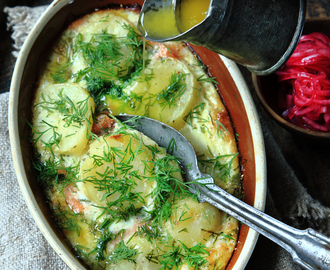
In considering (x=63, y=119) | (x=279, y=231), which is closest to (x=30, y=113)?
(x=63, y=119)

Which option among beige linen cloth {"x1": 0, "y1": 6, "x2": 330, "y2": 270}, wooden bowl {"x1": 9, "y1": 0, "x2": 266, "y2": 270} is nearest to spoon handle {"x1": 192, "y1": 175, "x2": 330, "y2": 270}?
wooden bowl {"x1": 9, "y1": 0, "x2": 266, "y2": 270}

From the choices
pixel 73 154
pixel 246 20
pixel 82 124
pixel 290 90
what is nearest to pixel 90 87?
pixel 82 124

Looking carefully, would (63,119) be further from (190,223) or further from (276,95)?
(276,95)

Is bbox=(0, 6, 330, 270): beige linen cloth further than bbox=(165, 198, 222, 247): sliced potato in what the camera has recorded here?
Yes

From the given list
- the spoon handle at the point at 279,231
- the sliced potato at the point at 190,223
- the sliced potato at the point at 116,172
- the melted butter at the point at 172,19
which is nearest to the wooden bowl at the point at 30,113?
the spoon handle at the point at 279,231

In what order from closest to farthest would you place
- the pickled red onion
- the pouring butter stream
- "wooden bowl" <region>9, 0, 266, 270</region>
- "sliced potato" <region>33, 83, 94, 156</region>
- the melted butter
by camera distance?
the pouring butter stream
the melted butter
"wooden bowl" <region>9, 0, 266, 270</region>
"sliced potato" <region>33, 83, 94, 156</region>
the pickled red onion

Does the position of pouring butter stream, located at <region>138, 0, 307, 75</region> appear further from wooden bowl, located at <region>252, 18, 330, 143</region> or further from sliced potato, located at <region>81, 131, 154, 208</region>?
sliced potato, located at <region>81, 131, 154, 208</region>
